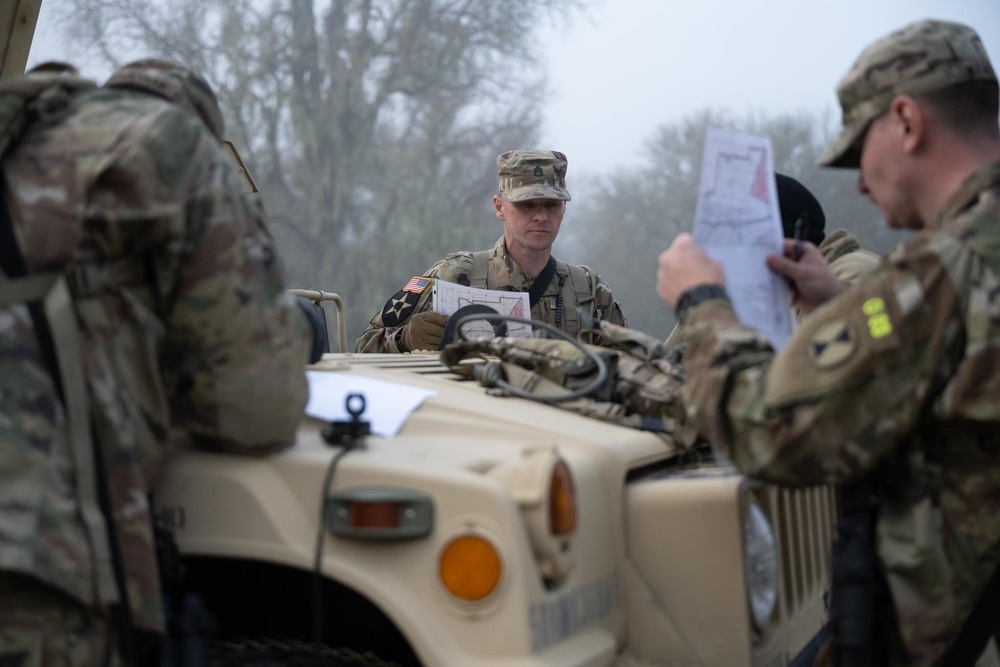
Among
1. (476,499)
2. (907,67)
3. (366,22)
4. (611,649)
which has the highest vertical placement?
(366,22)

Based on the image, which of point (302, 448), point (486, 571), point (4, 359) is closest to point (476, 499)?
point (486, 571)

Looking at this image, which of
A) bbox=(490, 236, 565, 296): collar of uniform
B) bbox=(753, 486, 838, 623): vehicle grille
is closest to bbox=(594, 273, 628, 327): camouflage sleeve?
bbox=(490, 236, 565, 296): collar of uniform

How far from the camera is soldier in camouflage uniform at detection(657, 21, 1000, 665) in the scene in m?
1.88

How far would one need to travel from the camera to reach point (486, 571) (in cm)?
191

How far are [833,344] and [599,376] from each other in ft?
2.56

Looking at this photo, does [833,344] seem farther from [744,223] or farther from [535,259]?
[535,259]

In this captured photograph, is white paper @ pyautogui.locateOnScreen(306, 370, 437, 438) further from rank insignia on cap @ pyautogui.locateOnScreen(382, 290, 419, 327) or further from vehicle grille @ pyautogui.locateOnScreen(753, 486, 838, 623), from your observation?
rank insignia on cap @ pyautogui.locateOnScreen(382, 290, 419, 327)

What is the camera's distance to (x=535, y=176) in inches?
206

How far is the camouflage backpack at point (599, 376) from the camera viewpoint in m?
2.56

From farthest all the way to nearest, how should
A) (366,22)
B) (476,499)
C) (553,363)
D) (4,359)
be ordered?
(366,22)
(553,363)
(476,499)
(4,359)

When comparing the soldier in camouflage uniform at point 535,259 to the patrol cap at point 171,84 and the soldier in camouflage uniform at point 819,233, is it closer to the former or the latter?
the soldier in camouflage uniform at point 819,233

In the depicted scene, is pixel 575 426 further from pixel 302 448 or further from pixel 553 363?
pixel 302 448

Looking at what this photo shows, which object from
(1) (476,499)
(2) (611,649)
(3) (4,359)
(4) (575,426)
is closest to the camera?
(3) (4,359)

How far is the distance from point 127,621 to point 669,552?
3.07ft
